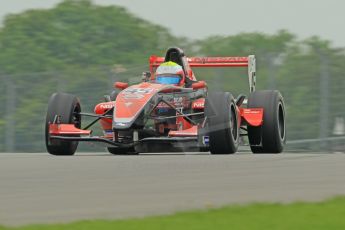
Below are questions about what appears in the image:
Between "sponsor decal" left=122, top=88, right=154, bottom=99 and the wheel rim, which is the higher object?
"sponsor decal" left=122, top=88, right=154, bottom=99

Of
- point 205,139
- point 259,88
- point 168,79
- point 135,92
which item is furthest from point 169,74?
point 259,88

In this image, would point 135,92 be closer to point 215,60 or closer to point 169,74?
point 169,74

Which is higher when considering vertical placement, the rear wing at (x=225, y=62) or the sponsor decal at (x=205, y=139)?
the rear wing at (x=225, y=62)

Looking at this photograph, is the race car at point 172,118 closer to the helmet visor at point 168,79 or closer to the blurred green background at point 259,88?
the helmet visor at point 168,79

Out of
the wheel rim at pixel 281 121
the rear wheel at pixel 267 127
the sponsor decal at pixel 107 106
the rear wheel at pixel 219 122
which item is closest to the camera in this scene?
the rear wheel at pixel 219 122

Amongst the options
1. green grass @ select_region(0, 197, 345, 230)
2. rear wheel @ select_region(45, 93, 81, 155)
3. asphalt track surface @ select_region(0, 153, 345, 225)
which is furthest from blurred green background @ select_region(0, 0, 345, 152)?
green grass @ select_region(0, 197, 345, 230)

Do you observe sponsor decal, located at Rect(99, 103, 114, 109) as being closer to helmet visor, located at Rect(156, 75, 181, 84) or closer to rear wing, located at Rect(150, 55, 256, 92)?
helmet visor, located at Rect(156, 75, 181, 84)

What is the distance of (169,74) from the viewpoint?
55.0 feet

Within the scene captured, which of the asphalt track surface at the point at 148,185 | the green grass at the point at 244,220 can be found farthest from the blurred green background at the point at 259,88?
the green grass at the point at 244,220

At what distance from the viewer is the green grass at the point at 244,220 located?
7.16 m

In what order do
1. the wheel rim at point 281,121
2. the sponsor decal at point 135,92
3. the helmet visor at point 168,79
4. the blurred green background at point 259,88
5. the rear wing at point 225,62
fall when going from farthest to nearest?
the blurred green background at point 259,88, the rear wing at point 225,62, the wheel rim at point 281,121, the helmet visor at point 168,79, the sponsor decal at point 135,92

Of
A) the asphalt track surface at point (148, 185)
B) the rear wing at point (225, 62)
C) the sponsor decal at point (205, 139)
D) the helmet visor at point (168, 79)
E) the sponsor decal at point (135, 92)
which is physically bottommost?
the asphalt track surface at point (148, 185)

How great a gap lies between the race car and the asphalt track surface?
0.88 m

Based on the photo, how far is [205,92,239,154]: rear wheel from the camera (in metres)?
14.7
